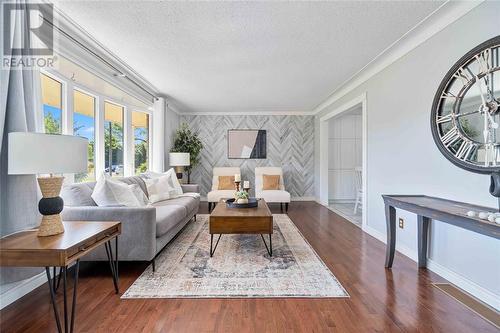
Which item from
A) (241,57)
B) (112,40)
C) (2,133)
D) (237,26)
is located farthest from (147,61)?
(2,133)

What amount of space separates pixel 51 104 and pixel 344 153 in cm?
584

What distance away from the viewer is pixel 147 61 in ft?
10.4

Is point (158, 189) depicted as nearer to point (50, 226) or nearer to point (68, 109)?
point (68, 109)

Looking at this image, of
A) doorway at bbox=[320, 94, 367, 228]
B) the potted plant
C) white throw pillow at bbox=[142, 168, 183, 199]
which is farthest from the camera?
doorway at bbox=[320, 94, 367, 228]

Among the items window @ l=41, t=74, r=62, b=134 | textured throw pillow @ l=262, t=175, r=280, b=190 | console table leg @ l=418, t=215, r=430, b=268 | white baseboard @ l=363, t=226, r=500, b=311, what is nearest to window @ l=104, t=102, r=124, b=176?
window @ l=41, t=74, r=62, b=134

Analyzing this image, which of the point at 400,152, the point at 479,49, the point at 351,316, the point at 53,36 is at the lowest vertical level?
the point at 351,316

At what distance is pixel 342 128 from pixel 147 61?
480cm

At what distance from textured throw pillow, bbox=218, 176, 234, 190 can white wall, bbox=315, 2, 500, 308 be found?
2.93 metres

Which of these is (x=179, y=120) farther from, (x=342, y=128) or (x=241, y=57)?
(x=342, y=128)

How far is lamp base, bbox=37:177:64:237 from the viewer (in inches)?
64.4

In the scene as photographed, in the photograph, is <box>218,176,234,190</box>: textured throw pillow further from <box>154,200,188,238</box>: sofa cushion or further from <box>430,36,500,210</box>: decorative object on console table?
<box>430,36,500,210</box>: decorative object on console table

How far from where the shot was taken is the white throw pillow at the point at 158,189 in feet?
12.0

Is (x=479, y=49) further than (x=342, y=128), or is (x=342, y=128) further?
(x=342, y=128)

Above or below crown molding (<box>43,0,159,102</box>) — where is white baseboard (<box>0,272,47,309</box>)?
below
